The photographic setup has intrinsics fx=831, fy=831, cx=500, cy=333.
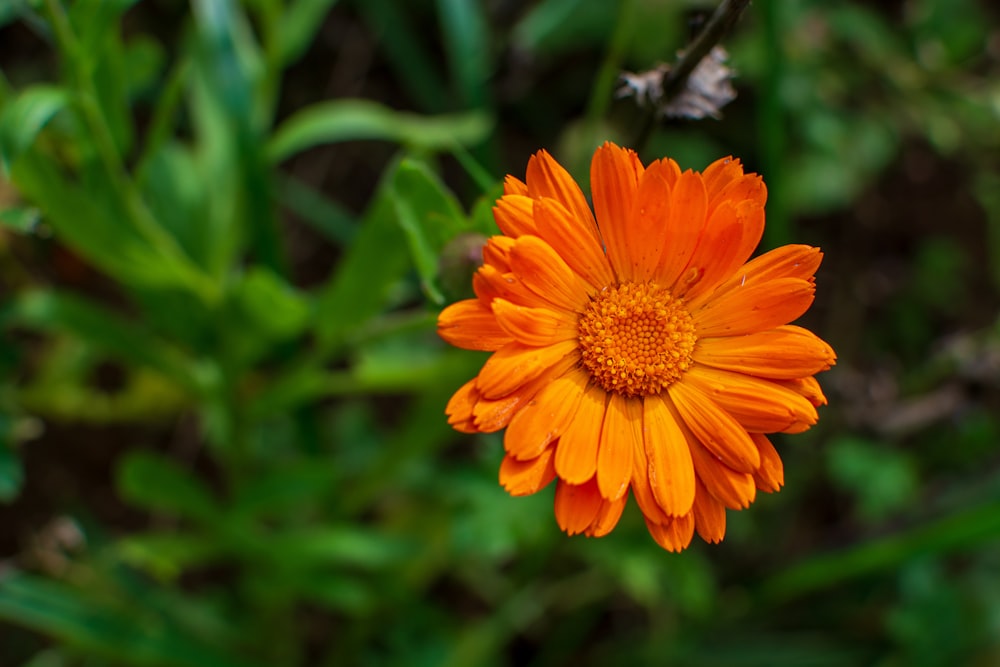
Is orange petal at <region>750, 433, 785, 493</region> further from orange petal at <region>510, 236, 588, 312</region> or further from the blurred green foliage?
the blurred green foliage

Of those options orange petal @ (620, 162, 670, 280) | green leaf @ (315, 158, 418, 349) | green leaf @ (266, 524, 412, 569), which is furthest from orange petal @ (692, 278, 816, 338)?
green leaf @ (266, 524, 412, 569)

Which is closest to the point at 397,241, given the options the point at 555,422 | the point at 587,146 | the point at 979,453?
the point at 587,146

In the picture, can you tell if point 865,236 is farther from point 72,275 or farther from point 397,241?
point 72,275

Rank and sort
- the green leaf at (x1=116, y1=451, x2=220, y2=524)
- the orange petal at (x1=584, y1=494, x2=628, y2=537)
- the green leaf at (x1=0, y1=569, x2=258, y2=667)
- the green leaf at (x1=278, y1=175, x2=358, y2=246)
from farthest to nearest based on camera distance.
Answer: the green leaf at (x1=278, y1=175, x2=358, y2=246) → the green leaf at (x1=116, y1=451, x2=220, y2=524) → the green leaf at (x1=0, y1=569, x2=258, y2=667) → the orange petal at (x1=584, y1=494, x2=628, y2=537)

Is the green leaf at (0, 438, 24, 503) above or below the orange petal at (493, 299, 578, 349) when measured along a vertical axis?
below

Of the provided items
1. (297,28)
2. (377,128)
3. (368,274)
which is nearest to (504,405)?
(368,274)

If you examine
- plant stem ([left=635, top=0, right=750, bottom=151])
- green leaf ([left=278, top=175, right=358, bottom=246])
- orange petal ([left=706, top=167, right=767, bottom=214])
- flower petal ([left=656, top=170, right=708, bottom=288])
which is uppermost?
green leaf ([left=278, top=175, right=358, bottom=246])
